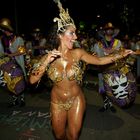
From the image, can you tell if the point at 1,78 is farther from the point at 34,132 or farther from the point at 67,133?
the point at 67,133

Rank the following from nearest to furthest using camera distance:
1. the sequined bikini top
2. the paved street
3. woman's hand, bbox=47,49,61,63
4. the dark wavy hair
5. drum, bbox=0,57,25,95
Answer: woman's hand, bbox=47,49,61,63, the sequined bikini top, the dark wavy hair, the paved street, drum, bbox=0,57,25,95

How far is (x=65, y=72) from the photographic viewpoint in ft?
14.0

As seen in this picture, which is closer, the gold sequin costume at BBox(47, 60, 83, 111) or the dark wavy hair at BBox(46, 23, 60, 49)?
Answer: the gold sequin costume at BBox(47, 60, 83, 111)

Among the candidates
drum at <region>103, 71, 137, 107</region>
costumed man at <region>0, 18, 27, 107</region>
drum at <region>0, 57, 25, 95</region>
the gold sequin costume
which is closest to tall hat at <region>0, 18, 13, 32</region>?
costumed man at <region>0, 18, 27, 107</region>

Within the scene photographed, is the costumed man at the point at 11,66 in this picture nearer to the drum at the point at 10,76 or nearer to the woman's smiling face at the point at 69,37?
the drum at the point at 10,76

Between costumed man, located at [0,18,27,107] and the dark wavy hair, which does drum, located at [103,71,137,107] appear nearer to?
the dark wavy hair

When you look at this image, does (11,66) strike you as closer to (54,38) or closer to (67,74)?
(54,38)

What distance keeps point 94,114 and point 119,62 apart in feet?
6.14

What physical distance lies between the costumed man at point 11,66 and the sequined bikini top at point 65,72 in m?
3.20

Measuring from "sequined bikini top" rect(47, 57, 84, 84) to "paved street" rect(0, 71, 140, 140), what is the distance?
6.24 feet

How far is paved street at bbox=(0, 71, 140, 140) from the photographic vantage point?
589cm

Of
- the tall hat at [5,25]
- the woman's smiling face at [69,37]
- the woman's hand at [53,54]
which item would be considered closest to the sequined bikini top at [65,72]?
the woman's smiling face at [69,37]

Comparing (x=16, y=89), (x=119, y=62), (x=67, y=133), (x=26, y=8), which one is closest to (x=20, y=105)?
(x=16, y=89)

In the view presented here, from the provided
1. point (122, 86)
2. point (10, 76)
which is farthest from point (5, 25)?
point (122, 86)
